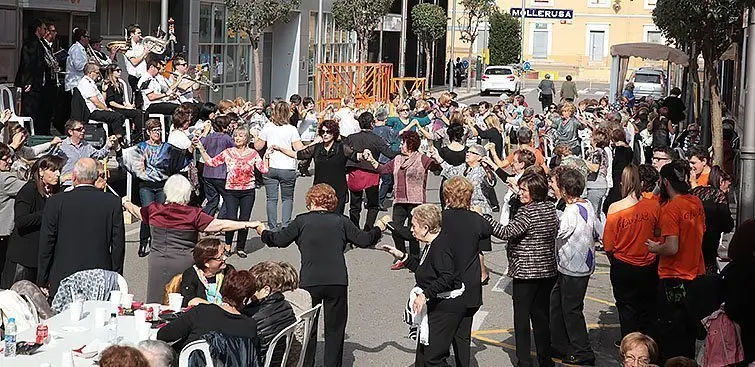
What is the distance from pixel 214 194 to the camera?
46.3ft

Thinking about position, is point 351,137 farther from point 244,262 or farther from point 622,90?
point 622,90

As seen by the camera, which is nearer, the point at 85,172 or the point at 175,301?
the point at 175,301

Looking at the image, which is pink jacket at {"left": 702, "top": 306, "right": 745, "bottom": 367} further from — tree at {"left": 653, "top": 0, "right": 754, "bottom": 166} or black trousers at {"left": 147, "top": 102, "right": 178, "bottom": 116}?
black trousers at {"left": 147, "top": 102, "right": 178, "bottom": 116}

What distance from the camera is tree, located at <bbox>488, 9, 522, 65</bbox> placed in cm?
7331

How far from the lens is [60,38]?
22.7 metres

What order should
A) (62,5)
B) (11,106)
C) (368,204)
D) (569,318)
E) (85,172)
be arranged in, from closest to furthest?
(85,172) < (569,318) < (368,204) < (11,106) < (62,5)

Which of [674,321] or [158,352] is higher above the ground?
[158,352]

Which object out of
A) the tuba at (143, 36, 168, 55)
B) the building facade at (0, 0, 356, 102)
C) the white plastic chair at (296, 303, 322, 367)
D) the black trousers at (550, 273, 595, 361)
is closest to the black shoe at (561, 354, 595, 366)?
the black trousers at (550, 273, 595, 361)

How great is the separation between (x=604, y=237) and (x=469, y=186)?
1423 mm

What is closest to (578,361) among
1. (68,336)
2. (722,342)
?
(722,342)

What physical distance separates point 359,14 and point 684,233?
34815mm

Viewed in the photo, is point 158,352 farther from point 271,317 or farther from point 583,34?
point 583,34

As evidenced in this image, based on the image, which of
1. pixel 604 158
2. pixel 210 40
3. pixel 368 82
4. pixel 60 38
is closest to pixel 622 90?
pixel 368 82

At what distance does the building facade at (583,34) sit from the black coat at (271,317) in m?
74.7
